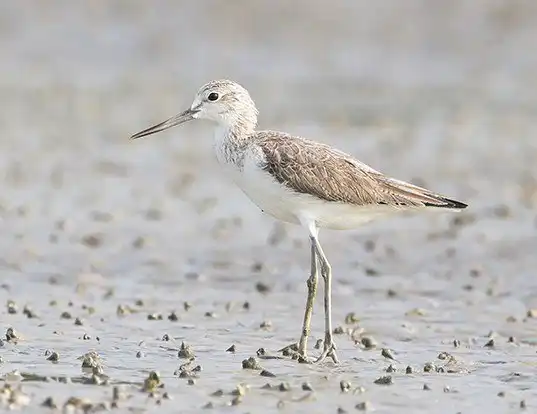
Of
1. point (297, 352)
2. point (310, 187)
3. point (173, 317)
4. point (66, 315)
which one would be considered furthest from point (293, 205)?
point (66, 315)

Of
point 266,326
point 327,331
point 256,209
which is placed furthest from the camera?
point 256,209

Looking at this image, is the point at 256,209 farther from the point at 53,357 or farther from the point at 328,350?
the point at 53,357

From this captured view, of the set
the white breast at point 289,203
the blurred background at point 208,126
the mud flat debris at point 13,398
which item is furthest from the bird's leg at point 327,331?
the blurred background at point 208,126

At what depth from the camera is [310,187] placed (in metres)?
10.3

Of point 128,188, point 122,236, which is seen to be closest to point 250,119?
point 122,236

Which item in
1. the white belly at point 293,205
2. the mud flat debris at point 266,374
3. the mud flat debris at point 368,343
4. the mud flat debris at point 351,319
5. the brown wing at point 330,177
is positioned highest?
the brown wing at point 330,177

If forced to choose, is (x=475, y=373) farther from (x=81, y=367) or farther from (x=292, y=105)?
(x=292, y=105)

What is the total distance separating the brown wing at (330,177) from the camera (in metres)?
10.3

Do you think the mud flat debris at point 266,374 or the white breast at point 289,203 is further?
the white breast at point 289,203

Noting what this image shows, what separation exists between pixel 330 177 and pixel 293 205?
376 mm

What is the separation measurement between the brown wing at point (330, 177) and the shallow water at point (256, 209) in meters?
1.26

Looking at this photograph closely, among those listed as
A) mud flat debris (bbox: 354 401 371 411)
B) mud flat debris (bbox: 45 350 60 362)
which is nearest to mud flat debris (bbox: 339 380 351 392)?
mud flat debris (bbox: 354 401 371 411)

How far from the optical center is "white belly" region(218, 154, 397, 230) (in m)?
10.3

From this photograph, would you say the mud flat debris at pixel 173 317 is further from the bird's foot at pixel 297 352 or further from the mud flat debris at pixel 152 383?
the mud flat debris at pixel 152 383
